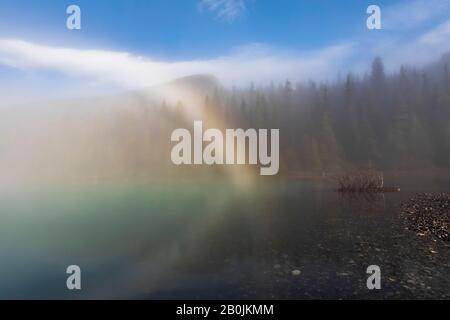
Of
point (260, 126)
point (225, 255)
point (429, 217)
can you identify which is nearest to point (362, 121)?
point (260, 126)

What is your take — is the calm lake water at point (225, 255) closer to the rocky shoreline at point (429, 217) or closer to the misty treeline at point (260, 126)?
the rocky shoreline at point (429, 217)

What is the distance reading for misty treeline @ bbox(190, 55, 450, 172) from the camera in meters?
95.4

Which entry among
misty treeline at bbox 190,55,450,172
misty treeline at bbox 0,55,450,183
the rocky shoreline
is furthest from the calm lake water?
misty treeline at bbox 190,55,450,172

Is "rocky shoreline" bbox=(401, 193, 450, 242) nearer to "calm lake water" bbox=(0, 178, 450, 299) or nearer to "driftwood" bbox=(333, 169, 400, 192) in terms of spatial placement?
"calm lake water" bbox=(0, 178, 450, 299)

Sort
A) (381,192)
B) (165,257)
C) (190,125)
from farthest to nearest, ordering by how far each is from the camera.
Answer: (190,125) < (381,192) < (165,257)

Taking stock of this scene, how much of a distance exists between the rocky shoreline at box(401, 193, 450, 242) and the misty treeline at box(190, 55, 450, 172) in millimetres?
64117

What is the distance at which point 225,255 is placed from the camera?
15.3m

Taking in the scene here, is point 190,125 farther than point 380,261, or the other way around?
point 190,125

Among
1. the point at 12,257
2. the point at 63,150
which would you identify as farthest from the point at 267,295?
the point at 63,150

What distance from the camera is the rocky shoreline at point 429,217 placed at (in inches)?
688

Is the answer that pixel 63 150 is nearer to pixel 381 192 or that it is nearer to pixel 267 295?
pixel 381 192

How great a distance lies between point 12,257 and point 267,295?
1501cm
